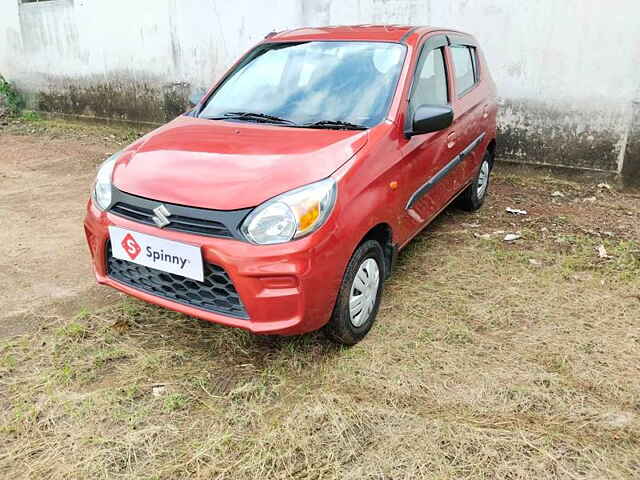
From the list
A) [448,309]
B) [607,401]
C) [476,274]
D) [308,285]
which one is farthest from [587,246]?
[308,285]

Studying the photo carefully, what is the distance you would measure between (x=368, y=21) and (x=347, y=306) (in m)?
4.55

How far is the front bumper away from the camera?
7.54ft

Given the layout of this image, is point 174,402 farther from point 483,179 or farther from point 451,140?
point 483,179

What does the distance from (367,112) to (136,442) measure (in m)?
2.01

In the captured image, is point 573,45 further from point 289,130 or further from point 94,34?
point 94,34

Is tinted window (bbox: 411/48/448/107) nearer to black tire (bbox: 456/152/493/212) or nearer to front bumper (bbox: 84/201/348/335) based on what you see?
black tire (bbox: 456/152/493/212)

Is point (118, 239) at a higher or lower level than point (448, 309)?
higher

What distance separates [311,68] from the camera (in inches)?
132

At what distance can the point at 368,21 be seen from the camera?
20.3ft

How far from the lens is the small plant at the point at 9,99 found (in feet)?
30.7

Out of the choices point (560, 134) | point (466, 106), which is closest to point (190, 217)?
point (466, 106)

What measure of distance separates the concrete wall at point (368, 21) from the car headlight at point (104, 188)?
430cm

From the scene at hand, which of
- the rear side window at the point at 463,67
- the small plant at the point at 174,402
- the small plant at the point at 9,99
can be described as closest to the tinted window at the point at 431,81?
the rear side window at the point at 463,67

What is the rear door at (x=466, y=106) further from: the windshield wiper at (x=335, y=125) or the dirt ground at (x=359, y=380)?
the windshield wiper at (x=335, y=125)
